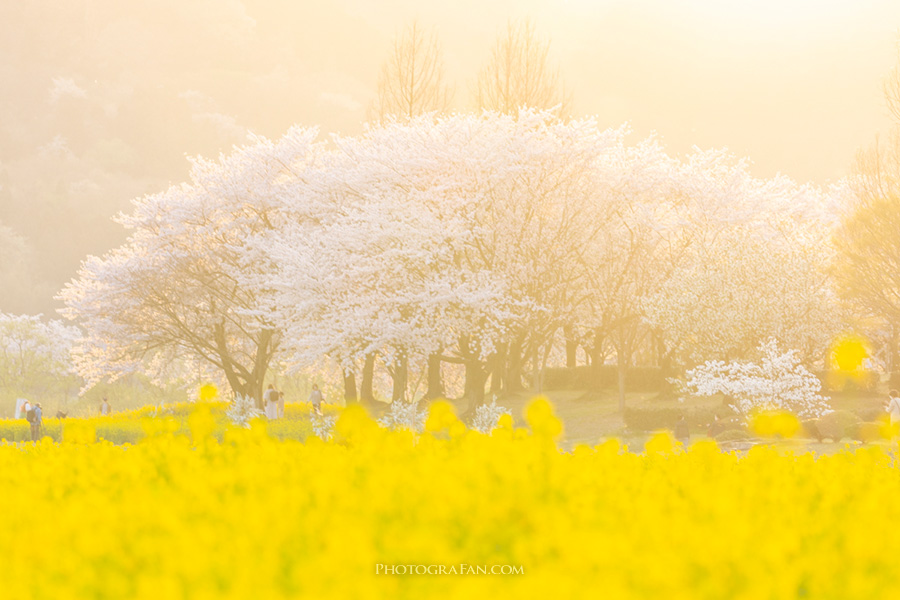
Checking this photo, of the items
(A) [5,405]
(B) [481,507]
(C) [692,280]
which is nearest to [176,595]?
(B) [481,507]

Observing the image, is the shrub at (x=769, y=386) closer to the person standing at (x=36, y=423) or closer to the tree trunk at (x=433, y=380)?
the tree trunk at (x=433, y=380)

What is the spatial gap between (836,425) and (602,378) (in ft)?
56.5

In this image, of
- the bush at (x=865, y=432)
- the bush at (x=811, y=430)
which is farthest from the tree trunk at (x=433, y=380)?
the bush at (x=865, y=432)

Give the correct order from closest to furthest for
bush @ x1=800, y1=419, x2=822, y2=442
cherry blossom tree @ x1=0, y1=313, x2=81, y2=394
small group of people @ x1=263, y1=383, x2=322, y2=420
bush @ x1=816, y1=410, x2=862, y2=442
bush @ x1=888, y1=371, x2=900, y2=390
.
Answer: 1. bush @ x1=800, y1=419, x2=822, y2=442
2. bush @ x1=816, y1=410, x2=862, y2=442
3. small group of people @ x1=263, y1=383, x2=322, y2=420
4. bush @ x1=888, y1=371, x2=900, y2=390
5. cherry blossom tree @ x1=0, y1=313, x2=81, y2=394

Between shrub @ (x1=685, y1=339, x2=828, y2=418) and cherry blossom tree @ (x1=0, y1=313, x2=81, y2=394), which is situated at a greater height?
cherry blossom tree @ (x1=0, y1=313, x2=81, y2=394)

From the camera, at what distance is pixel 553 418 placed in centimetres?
419

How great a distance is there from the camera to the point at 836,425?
2077cm

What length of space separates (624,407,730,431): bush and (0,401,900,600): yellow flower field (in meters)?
20.0

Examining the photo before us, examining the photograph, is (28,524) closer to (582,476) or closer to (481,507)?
(481,507)

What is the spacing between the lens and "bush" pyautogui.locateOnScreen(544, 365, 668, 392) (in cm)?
3588

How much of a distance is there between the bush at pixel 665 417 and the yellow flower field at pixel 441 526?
20.0 metres

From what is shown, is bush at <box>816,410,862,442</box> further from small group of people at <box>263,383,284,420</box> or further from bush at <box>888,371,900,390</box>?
small group of people at <box>263,383,284,420</box>

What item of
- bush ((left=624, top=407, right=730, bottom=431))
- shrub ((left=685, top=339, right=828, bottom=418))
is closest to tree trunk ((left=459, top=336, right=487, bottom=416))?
bush ((left=624, top=407, right=730, bottom=431))

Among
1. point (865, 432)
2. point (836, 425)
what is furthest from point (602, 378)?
point (865, 432)
